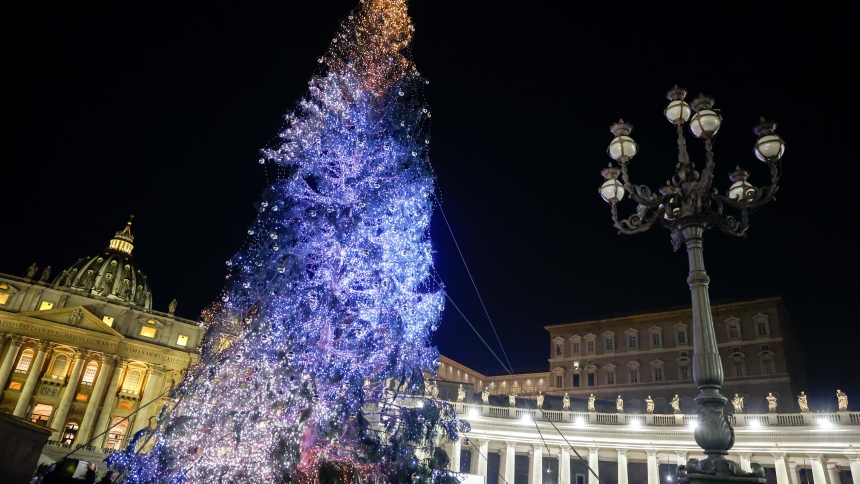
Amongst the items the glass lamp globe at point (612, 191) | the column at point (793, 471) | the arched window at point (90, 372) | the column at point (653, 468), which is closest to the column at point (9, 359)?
the arched window at point (90, 372)

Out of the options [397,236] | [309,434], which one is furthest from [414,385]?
[397,236]

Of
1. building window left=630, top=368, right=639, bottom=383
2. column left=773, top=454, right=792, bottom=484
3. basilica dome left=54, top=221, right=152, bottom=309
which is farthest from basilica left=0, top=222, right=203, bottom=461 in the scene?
column left=773, top=454, right=792, bottom=484

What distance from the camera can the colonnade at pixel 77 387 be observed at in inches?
2208

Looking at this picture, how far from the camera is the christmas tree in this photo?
8570 millimetres

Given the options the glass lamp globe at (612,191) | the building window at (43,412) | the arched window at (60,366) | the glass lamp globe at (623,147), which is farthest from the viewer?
the arched window at (60,366)

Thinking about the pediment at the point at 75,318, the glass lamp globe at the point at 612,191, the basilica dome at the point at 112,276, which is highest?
the basilica dome at the point at 112,276

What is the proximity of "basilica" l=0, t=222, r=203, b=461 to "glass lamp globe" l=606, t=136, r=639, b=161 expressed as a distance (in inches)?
2199

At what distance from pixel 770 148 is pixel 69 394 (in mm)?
70535

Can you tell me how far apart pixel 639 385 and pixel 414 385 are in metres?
44.5

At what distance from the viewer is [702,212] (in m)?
7.59

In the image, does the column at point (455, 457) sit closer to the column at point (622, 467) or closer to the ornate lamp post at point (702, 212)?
the column at point (622, 467)

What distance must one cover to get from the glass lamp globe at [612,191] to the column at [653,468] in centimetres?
2597

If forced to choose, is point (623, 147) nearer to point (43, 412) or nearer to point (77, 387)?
point (77, 387)

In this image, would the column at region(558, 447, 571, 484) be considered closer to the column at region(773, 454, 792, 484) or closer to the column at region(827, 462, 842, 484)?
the column at region(773, 454, 792, 484)
